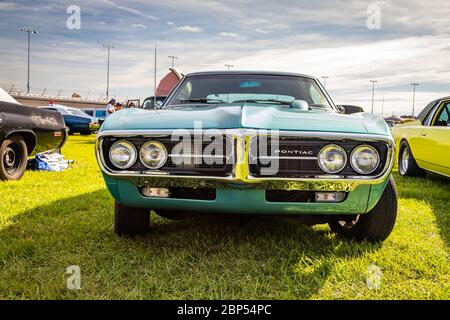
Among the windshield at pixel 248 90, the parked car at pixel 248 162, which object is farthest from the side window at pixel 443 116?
the parked car at pixel 248 162

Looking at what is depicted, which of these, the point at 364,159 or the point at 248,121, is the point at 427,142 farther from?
the point at 248,121

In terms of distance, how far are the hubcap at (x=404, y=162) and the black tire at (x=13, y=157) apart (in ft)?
19.1

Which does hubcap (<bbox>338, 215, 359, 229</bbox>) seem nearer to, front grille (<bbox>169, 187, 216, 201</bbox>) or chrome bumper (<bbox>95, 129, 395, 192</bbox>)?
chrome bumper (<bbox>95, 129, 395, 192</bbox>)

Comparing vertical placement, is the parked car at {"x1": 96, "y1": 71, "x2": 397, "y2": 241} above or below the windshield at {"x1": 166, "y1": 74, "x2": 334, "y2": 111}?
below

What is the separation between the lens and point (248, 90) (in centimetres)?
346

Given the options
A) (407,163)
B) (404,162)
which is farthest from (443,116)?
(404,162)

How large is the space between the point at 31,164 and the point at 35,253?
14.7 ft

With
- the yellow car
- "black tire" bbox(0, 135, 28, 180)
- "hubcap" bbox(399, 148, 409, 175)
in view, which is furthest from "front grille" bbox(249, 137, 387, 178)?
"hubcap" bbox(399, 148, 409, 175)

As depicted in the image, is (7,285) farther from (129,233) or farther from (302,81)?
(302,81)

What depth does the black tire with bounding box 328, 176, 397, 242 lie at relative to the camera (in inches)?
107

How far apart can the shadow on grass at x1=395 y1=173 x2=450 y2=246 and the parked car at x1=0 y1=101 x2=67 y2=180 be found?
4916mm

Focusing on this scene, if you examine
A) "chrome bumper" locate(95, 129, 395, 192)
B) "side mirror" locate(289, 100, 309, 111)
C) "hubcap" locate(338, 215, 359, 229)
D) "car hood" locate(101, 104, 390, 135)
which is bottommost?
"hubcap" locate(338, 215, 359, 229)

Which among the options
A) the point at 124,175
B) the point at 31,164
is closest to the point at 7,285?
the point at 124,175

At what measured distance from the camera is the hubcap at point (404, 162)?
6.66m
